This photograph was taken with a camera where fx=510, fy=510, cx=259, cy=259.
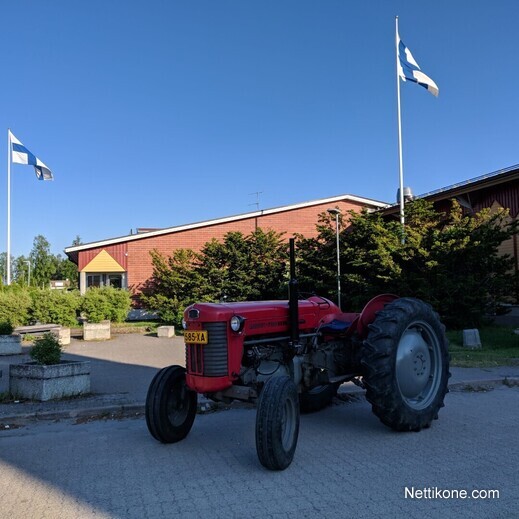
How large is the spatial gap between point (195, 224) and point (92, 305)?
6.91 meters

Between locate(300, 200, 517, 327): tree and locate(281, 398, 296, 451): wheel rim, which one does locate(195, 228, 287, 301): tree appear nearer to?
locate(300, 200, 517, 327): tree

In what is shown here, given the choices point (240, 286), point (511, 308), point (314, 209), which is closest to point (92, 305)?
point (240, 286)

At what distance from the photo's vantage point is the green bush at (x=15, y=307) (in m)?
18.4

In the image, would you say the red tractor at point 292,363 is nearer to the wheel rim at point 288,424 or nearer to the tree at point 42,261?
the wheel rim at point 288,424

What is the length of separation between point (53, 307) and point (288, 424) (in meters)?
16.5

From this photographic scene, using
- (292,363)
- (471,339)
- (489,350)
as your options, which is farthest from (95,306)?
(292,363)

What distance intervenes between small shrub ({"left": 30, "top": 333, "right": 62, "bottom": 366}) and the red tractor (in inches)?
115

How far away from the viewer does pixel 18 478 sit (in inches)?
178

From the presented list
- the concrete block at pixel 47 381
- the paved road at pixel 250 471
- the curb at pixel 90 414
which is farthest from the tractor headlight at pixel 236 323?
the concrete block at pixel 47 381

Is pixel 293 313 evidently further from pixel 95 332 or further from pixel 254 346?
pixel 95 332

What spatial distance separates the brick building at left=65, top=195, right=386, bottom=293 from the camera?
79.5 feet

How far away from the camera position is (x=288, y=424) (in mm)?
4711

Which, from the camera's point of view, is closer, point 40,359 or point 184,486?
point 184,486

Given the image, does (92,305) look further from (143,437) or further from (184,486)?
(184,486)
